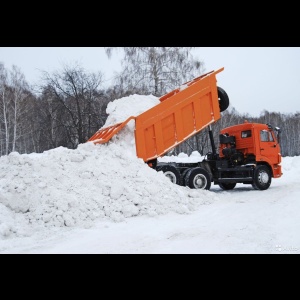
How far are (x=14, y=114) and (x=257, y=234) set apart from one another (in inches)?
1034

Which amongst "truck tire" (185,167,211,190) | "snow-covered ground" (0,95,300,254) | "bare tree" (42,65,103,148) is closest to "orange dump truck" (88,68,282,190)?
"truck tire" (185,167,211,190)

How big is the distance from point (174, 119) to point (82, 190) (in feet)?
13.5

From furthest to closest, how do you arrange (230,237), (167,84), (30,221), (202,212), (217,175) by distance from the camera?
(167,84), (217,175), (202,212), (30,221), (230,237)

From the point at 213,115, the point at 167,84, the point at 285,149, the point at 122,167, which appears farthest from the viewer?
the point at 285,149

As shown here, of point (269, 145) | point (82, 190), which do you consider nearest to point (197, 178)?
point (269, 145)

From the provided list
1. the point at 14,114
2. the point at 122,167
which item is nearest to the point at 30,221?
the point at 122,167

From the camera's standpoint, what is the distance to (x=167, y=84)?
22.1 m

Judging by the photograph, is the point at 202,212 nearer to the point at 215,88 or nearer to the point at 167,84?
the point at 215,88

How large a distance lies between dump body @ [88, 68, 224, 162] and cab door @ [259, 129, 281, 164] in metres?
2.25

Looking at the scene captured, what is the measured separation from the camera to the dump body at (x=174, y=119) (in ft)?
30.9

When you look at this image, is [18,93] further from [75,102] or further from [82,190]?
[82,190]

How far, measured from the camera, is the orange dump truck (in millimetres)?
9609

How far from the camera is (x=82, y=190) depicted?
275 inches

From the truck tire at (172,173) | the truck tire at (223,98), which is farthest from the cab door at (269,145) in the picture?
the truck tire at (172,173)
